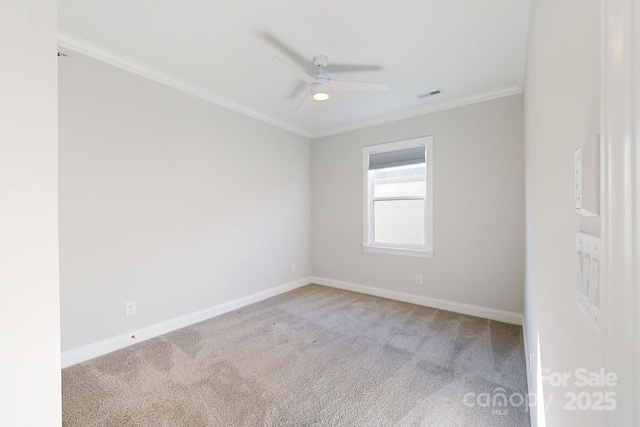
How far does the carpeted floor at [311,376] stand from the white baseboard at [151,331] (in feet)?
0.27

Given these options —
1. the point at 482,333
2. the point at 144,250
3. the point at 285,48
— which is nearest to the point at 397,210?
the point at 482,333

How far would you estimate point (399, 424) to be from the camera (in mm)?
1646

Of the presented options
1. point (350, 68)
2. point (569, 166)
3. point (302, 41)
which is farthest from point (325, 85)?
point (569, 166)

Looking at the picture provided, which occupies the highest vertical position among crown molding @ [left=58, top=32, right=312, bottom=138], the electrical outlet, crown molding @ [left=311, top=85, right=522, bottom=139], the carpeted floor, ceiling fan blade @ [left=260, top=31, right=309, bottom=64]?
ceiling fan blade @ [left=260, top=31, right=309, bottom=64]

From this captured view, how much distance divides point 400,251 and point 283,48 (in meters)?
2.85

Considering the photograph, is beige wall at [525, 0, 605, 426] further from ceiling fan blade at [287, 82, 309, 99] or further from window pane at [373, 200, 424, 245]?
window pane at [373, 200, 424, 245]

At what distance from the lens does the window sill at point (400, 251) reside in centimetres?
360

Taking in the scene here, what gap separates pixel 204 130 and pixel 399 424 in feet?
10.7

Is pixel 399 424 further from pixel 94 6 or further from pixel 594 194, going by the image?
pixel 94 6

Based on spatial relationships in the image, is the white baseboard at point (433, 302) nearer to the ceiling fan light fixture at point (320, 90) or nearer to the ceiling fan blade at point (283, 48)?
the ceiling fan light fixture at point (320, 90)

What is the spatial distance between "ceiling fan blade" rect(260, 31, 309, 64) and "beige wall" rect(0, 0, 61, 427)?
60.3 inches

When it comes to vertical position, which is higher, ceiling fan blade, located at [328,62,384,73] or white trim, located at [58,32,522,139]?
ceiling fan blade, located at [328,62,384,73]

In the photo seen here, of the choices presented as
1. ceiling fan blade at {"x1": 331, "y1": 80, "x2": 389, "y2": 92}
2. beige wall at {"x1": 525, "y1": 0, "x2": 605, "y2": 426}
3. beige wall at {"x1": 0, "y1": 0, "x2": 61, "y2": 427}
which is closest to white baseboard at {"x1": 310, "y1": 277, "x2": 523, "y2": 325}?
beige wall at {"x1": 525, "y1": 0, "x2": 605, "y2": 426}

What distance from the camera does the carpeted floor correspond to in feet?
5.63
